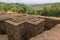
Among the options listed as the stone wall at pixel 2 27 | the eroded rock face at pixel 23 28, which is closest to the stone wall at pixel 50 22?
the eroded rock face at pixel 23 28

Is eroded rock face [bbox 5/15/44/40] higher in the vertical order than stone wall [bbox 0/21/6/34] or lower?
higher

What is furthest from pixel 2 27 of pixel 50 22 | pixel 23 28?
pixel 50 22

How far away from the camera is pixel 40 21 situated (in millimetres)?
2986

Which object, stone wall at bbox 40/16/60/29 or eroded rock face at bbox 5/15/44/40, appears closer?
eroded rock face at bbox 5/15/44/40

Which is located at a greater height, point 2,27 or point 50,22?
point 50,22

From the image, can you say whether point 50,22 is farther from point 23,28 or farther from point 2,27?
point 2,27

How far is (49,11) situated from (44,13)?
13 cm

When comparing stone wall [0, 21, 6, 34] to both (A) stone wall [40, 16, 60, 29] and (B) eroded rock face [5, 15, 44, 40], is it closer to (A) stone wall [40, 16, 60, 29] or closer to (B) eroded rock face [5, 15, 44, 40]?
(B) eroded rock face [5, 15, 44, 40]

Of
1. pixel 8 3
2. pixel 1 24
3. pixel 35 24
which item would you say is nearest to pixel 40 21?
pixel 35 24

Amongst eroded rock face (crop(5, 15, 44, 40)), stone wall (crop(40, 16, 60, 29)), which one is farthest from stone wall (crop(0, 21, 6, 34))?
stone wall (crop(40, 16, 60, 29))

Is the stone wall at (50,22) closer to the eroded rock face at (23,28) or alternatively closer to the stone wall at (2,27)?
the eroded rock face at (23,28)

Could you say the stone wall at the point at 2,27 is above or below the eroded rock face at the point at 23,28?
below

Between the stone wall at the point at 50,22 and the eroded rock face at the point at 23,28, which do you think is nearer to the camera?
the eroded rock face at the point at 23,28

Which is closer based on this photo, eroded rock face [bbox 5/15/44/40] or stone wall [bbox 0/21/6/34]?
eroded rock face [bbox 5/15/44/40]
